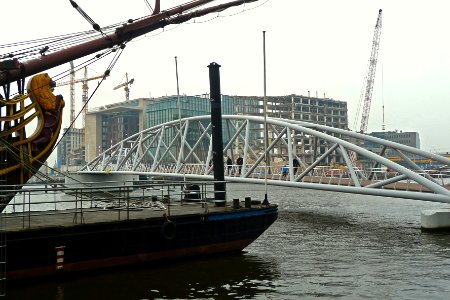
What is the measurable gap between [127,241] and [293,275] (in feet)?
22.3

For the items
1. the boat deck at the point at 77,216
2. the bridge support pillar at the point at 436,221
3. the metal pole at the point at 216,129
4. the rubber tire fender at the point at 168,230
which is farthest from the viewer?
the bridge support pillar at the point at 436,221

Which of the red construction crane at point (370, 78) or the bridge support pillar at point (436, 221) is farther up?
the red construction crane at point (370, 78)

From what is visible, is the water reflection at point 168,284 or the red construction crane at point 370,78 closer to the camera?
the water reflection at point 168,284

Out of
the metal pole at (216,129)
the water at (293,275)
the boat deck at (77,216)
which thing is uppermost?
the metal pole at (216,129)

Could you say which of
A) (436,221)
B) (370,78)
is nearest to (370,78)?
(370,78)

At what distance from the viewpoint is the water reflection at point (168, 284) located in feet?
52.9

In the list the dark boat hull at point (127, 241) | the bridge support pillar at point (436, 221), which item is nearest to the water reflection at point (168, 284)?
the dark boat hull at point (127, 241)

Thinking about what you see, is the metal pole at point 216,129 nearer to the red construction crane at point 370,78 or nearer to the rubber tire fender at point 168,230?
the rubber tire fender at point 168,230

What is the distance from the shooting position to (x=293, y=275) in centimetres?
1933

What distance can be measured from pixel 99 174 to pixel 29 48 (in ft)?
218

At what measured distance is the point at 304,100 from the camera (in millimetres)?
199750

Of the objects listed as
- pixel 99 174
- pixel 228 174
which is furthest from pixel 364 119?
pixel 228 174

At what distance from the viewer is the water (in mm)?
16391

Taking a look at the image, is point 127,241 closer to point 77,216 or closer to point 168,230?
point 168,230
